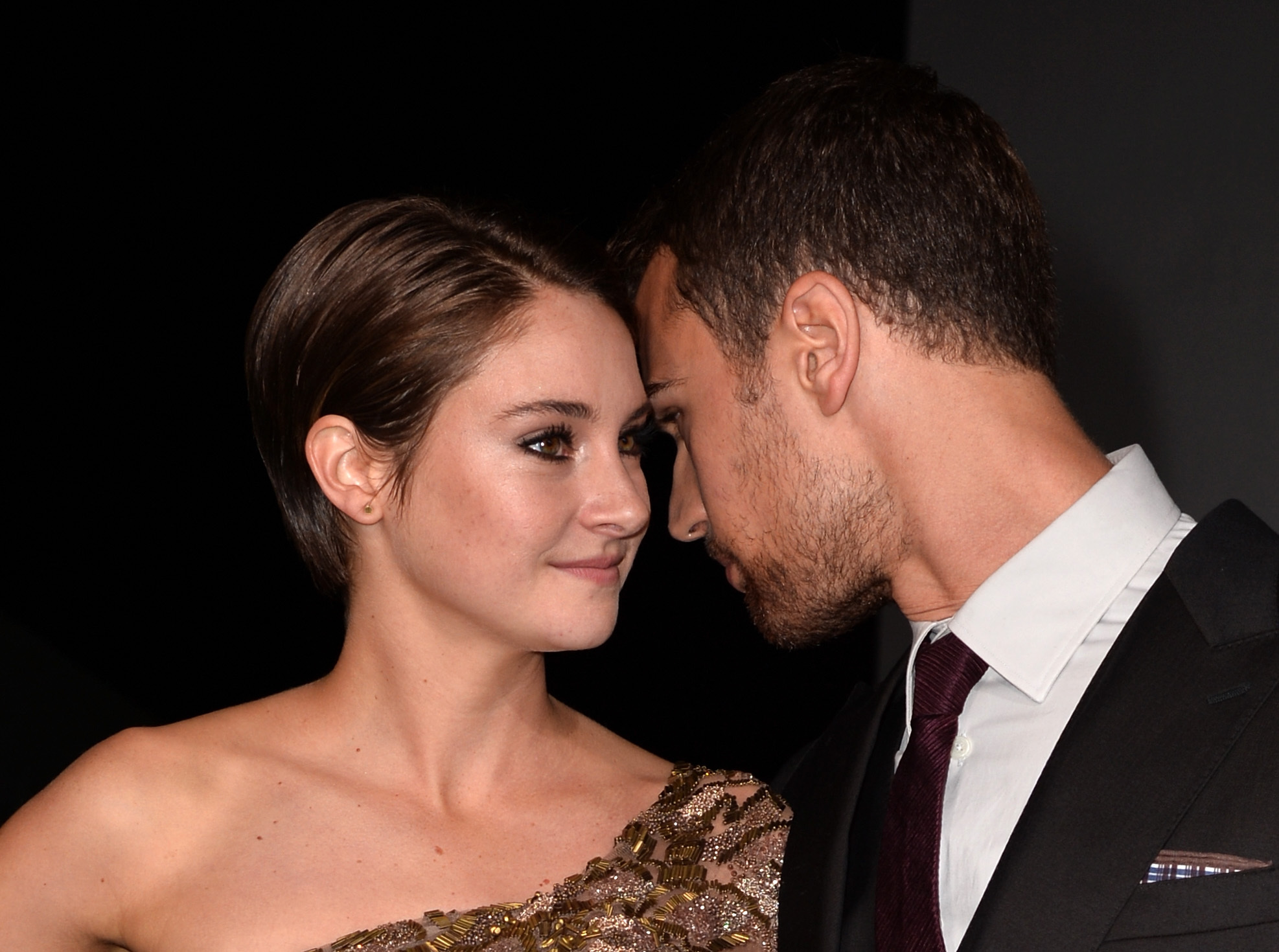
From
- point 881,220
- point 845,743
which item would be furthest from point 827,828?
point 881,220

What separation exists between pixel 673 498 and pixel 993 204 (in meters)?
0.62

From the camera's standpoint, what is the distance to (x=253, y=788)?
1672 millimetres

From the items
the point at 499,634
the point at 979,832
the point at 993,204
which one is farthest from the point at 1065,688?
the point at 499,634

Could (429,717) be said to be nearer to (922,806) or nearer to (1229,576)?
(922,806)

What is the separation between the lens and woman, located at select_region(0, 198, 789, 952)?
1.60 meters

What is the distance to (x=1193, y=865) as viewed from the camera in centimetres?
118

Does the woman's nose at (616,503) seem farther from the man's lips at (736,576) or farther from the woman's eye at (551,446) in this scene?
the man's lips at (736,576)

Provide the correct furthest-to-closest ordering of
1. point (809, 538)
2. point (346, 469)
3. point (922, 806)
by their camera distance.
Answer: point (346, 469) < point (809, 538) < point (922, 806)

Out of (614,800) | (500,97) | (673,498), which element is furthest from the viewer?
(500,97)

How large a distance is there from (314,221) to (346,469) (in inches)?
53.2

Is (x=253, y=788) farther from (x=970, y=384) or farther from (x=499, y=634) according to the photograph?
(x=970, y=384)

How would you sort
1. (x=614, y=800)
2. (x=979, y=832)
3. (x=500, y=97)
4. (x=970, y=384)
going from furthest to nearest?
(x=500, y=97) < (x=614, y=800) < (x=970, y=384) < (x=979, y=832)

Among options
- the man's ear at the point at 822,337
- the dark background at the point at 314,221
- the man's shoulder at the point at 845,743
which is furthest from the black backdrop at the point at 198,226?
the man's shoulder at the point at 845,743

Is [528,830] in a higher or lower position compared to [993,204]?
lower
